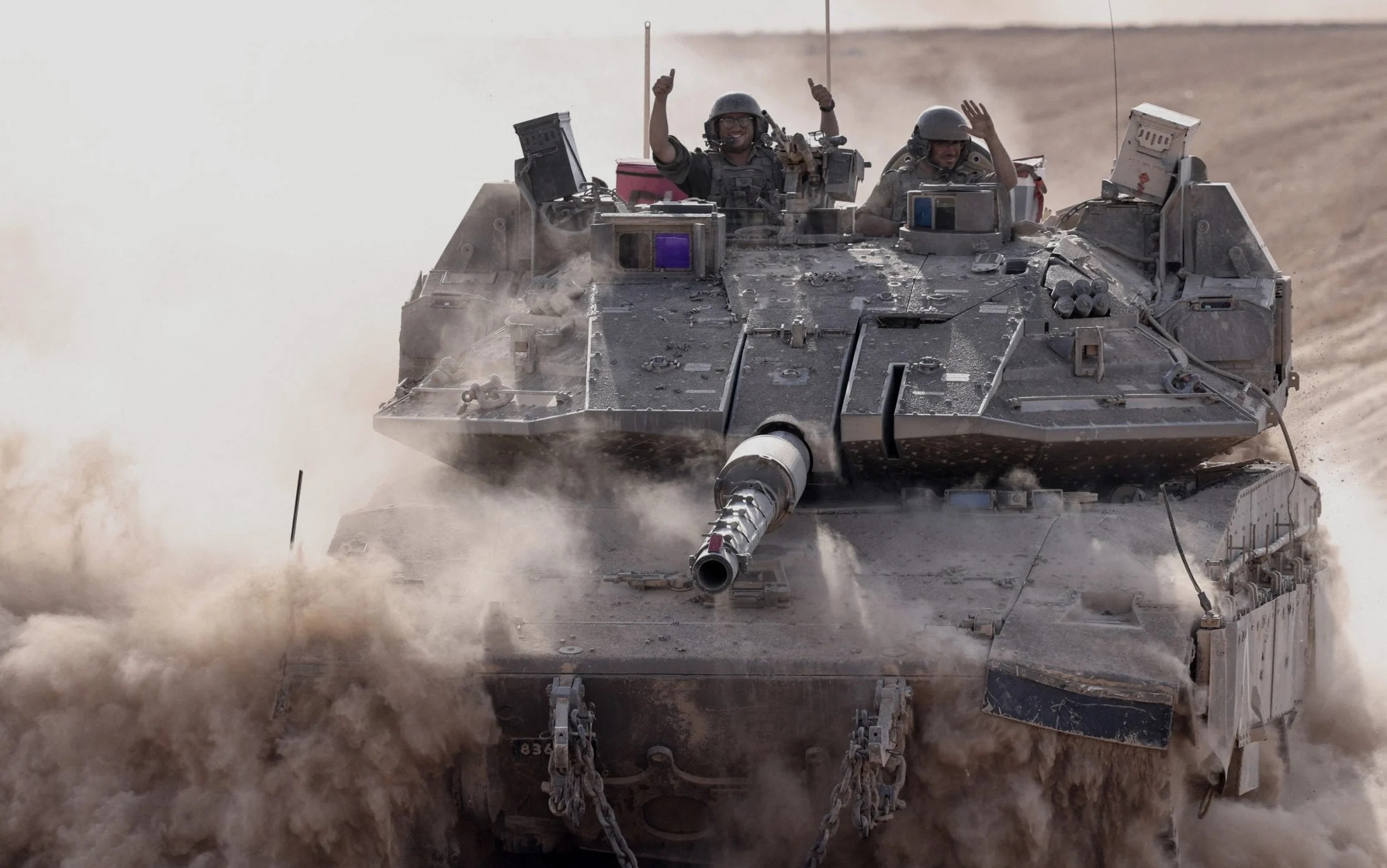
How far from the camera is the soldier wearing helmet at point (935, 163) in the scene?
53.3 feet

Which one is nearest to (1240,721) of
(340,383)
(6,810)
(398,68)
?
(6,810)

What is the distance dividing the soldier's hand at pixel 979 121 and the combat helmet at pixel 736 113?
5.35 feet

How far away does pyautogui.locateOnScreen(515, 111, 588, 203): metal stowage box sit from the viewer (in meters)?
15.7

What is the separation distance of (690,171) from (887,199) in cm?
145

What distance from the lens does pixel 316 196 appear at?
23266 mm

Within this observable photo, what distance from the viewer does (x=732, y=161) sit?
16812mm

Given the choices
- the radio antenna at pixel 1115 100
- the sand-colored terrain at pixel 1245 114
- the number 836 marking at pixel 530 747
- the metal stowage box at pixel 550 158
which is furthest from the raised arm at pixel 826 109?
the number 836 marking at pixel 530 747

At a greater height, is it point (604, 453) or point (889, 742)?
point (604, 453)

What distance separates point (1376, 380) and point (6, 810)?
51.6ft

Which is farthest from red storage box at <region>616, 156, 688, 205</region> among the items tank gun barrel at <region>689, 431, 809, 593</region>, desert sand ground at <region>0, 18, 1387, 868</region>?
tank gun barrel at <region>689, 431, 809, 593</region>

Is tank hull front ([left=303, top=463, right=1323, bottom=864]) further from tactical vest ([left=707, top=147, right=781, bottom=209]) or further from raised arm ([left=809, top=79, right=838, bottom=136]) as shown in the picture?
raised arm ([left=809, top=79, right=838, bottom=136])

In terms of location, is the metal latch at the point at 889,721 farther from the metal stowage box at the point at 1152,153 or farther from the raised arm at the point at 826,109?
the raised arm at the point at 826,109

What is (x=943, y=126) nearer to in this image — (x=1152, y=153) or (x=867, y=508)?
(x=1152, y=153)

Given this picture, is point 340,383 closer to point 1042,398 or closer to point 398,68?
point 1042,398
